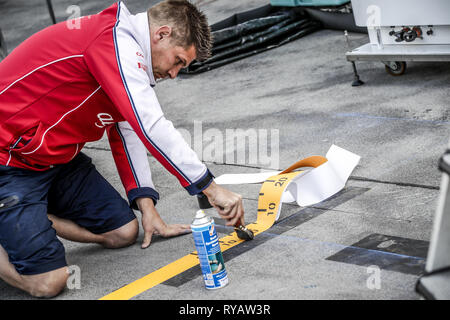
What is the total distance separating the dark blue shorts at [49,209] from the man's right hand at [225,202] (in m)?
0.75

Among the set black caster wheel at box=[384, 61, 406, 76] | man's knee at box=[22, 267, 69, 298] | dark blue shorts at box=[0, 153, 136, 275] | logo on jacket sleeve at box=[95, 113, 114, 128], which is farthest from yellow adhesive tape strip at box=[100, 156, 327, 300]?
black caster wheel at box=[384, 61, 406, 76]

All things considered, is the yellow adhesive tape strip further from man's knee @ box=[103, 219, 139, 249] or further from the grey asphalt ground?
man's knee @ box=[103, 219, 139, 249]

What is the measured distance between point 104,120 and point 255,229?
0.88m

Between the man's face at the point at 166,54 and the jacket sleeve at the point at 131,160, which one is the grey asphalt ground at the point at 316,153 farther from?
the man's face at the point at 166,54

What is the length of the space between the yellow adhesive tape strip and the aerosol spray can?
31 cm

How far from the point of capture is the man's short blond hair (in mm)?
2545

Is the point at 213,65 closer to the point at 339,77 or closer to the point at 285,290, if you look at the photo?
the point at 339,77

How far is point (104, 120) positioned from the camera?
281 cm

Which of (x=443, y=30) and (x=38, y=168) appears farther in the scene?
(x=443, y=30)

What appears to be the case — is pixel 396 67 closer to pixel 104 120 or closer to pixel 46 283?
pixel 104 120
